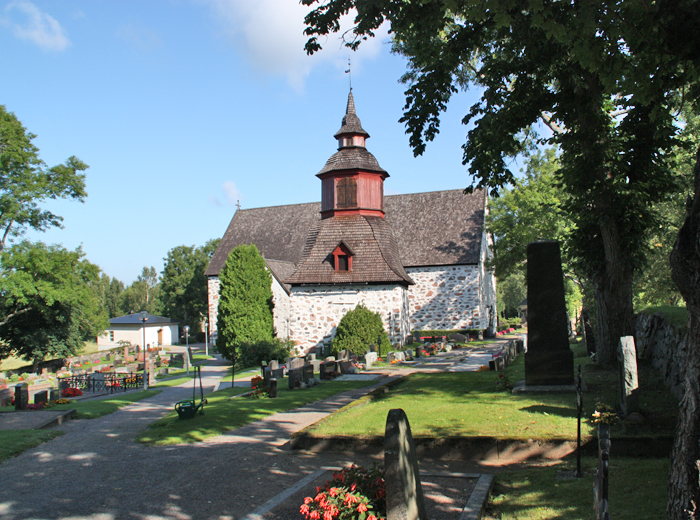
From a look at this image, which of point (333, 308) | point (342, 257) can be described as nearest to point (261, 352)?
point (333, 308)

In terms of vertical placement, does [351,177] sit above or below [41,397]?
above

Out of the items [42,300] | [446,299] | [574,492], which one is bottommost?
[574,492]

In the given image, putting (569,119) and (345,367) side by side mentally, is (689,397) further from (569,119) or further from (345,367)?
(345,367)

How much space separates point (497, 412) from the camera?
9.35m

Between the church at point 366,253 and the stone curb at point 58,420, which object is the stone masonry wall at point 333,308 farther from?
the stone curb at point 58,420

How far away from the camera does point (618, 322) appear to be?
12.4m

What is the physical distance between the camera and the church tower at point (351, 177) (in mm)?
29234

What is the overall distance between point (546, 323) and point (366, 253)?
663 inches

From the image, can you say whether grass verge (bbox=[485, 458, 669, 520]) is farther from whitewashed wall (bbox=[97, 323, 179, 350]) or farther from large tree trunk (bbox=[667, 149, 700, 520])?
whitewashed wall (bbox=[97, 323, 179, 350])

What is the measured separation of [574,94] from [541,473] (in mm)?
8970

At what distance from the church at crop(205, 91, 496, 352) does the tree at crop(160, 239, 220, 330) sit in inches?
614

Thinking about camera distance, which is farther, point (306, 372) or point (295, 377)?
point (306, 372)

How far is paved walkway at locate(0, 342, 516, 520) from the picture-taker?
651cm

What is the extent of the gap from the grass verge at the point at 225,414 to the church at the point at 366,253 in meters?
10.2
